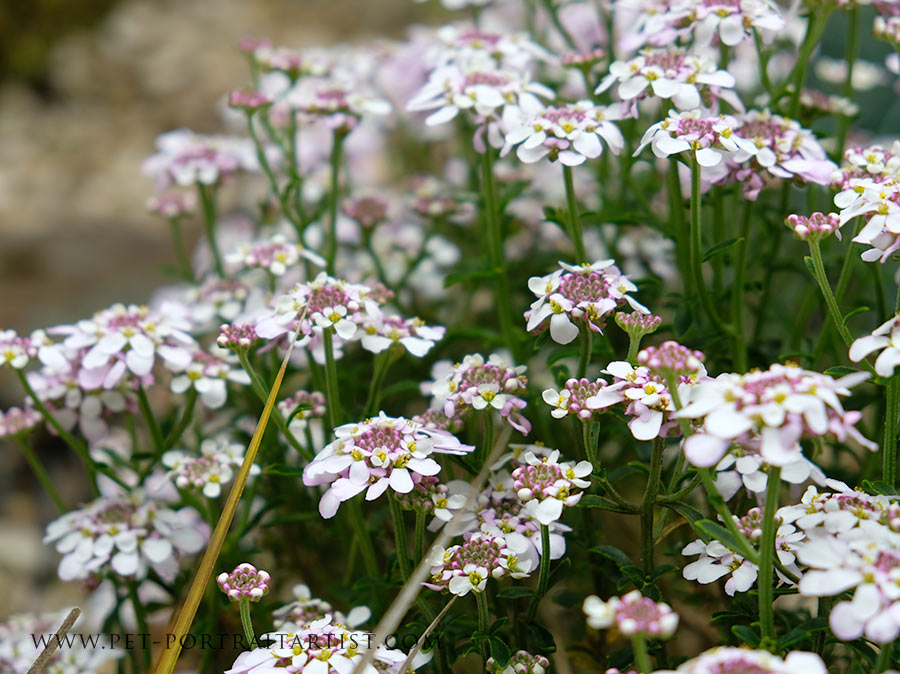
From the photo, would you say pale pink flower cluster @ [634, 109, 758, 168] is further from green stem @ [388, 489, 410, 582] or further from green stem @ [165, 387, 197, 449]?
green stem @ [165, 387, 197, 449]

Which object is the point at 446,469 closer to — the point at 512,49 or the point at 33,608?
the point at 512,49

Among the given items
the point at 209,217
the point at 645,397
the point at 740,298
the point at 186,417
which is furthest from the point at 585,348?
the point at 209,217

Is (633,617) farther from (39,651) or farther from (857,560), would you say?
(39,651)

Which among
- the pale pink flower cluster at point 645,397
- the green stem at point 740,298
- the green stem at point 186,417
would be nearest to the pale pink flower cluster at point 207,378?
the green stem at point 186,417

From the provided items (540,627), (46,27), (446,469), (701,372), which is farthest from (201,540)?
(46,27)

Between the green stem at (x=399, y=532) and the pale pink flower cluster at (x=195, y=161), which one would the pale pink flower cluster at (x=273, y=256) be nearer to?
the pale pink flower cluster at (x=195, y=161)

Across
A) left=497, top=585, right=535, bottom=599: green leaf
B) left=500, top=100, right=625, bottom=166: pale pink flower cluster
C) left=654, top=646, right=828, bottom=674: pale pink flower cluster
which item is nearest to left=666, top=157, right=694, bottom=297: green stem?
left=500, top=100, right=625, bottom=166: pale pink flower cluster
